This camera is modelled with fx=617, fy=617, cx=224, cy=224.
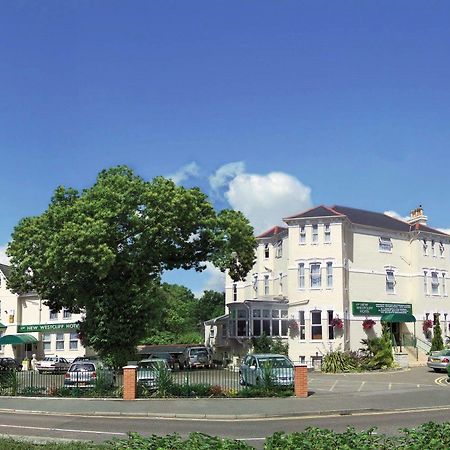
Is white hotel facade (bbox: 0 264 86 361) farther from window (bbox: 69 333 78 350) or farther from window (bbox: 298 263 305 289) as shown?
window (bbox: 298 263 305 289)

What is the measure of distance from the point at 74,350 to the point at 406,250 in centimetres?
3089

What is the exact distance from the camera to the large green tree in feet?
112

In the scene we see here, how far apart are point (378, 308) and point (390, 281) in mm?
2848

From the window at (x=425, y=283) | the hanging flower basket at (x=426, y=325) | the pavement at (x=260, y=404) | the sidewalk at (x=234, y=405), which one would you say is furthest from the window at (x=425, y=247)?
the sidewalk at (x=234, y=405)

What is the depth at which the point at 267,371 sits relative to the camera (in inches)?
985

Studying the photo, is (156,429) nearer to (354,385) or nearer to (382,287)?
(354,385)

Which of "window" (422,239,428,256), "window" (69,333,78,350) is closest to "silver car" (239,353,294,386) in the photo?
"window" (422,239,428,256)

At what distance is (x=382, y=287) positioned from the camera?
4809 cm

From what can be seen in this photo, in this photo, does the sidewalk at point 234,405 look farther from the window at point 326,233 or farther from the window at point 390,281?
the window at point 390,281

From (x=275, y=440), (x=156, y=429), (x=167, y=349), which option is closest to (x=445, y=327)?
(x=167, y=349)

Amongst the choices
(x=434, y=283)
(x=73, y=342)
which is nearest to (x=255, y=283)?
(x=434, y=283)

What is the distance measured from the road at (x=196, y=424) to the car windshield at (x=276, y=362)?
6.33m

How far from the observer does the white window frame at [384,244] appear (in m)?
48.5

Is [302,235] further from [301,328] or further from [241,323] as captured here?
[241,323]
